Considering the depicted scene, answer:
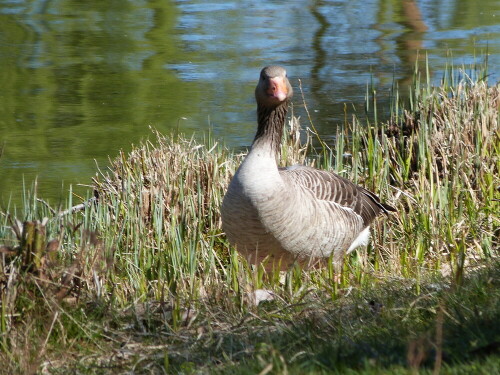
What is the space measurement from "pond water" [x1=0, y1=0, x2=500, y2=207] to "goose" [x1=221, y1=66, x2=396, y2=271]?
213 cm

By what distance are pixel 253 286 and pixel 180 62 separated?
9.90 meters

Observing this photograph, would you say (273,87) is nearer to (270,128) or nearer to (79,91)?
(270,128)

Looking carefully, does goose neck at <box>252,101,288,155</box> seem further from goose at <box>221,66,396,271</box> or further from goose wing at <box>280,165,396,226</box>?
goose wing at <box>280,165,396,226</box>

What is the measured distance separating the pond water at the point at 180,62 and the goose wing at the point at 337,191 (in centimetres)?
179

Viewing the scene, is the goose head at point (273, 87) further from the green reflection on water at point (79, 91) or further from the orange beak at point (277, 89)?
the green reflection on water at point (79, 91)

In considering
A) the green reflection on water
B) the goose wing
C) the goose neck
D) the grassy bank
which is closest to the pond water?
the green reflection on water

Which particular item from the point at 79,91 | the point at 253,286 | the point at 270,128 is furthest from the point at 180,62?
the point at 253,286

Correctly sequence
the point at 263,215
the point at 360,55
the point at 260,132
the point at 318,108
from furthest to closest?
the point at 360,55 < the point at 318,108 < the point at 260,132 < the point at 263,215

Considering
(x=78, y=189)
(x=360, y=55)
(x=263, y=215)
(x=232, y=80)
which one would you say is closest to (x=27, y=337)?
(x=263, y=215)

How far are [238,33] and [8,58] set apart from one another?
170 inches

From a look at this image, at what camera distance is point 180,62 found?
14555 millimetres

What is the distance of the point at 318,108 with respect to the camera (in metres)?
11.8

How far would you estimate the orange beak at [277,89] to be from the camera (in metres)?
5.88

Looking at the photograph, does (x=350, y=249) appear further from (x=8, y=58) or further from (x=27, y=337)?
(x=8, y=58)
